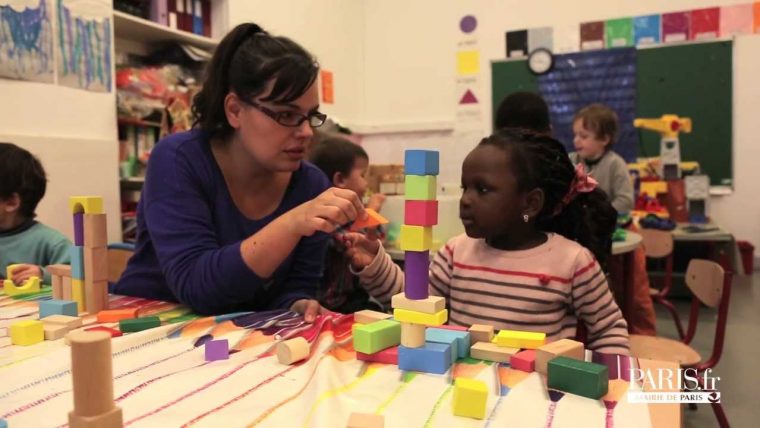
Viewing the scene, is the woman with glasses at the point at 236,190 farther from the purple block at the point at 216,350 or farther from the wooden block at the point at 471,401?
the wooden block at the point at 471,401

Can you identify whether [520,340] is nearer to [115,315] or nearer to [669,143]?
[115,315]

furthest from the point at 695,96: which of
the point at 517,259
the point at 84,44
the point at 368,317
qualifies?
the point at 368,317

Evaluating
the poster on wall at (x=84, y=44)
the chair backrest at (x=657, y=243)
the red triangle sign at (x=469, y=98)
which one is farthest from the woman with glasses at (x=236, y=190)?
the red triangle sign at (x=469, y=98)

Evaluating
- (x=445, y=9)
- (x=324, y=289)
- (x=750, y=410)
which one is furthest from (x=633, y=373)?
(x=445, y=9)

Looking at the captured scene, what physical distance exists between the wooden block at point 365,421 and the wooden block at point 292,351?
Answer: 0.71 ft

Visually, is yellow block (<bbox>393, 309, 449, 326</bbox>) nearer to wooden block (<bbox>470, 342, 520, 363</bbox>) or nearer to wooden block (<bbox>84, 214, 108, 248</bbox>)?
wooden block (<bbox>470, 342, 520, 363</bbox>)

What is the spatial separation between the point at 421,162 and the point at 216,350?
37 centimetres

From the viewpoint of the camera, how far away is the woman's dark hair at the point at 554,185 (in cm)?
118

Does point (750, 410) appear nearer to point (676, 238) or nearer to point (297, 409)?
point (676, 238)

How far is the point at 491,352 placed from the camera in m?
0.78

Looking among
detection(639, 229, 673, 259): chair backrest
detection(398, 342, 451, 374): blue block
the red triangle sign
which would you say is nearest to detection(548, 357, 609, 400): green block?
detection(398, 342, 451, 374): blue block

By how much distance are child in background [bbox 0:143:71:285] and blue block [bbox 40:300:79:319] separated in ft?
2.03

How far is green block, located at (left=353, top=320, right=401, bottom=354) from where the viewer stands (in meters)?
0.76

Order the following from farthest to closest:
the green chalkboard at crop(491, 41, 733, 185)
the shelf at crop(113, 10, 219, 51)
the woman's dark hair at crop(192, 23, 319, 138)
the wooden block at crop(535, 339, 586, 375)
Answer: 1. the green chalkboard at crop(491, 41, 733, 185)
2. the shelf at crop(113, 10, 219, 51)
3. the woman's dark hair at crop(192, 23, 319, 138)
4. the wooden block at crop(535, 339, 586, 375)
